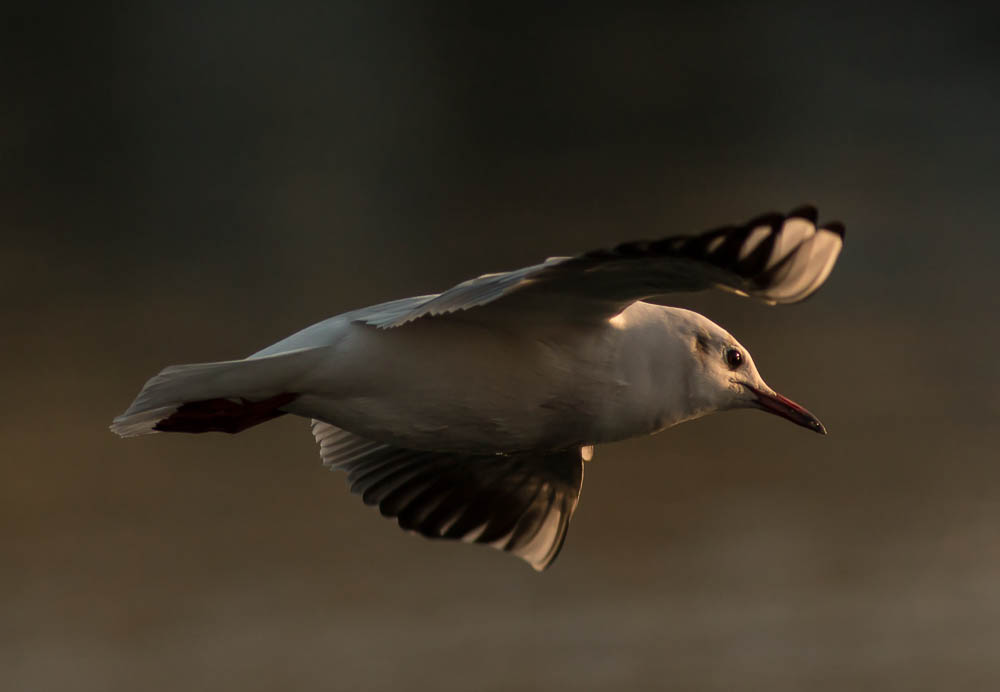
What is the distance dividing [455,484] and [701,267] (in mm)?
1041

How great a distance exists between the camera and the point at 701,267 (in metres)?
1.91

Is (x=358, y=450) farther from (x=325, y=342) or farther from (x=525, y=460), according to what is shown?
(x=325, y=342)

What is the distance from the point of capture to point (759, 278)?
6.31 feet

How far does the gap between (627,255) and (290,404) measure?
67 cm

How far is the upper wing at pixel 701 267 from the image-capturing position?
187cm

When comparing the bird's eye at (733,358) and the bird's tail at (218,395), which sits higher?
the bird's eye at (733,358)

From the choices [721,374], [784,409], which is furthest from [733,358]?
[784,409]

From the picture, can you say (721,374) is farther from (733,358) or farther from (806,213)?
(806,213)

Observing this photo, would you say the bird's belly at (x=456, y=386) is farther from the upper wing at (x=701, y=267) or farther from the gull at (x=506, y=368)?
the upper wing at (x=701, y=267)

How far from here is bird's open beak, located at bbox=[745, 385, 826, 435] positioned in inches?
96.7

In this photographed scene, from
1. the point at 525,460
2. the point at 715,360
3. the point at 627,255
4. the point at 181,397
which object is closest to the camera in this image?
the point at 627,255

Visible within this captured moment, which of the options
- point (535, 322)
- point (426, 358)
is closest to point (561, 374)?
point (535, 322)

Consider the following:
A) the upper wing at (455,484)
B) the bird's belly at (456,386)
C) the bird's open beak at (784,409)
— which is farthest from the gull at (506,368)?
the upper wing at (455,484)

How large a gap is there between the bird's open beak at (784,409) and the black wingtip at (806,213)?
23.4 inches
